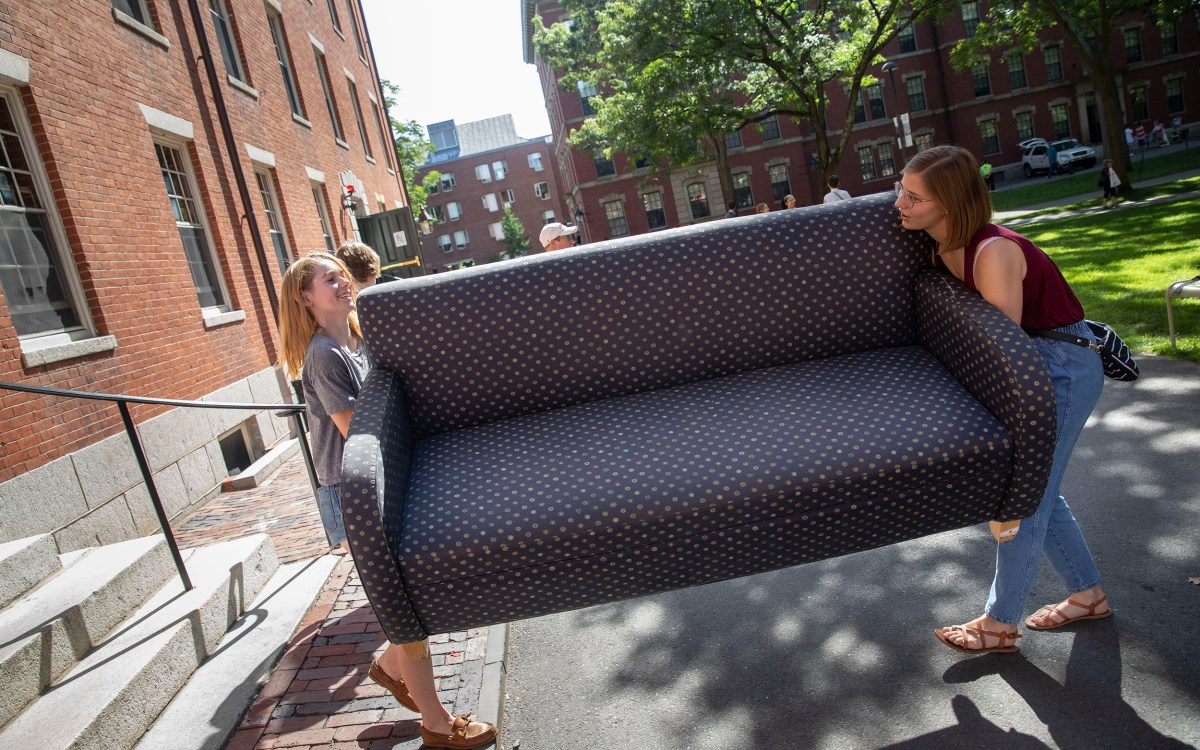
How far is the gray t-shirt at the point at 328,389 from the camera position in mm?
3164

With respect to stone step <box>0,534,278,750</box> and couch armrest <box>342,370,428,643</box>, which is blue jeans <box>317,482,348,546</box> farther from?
couch armrest <box>342,370,428,643</box>

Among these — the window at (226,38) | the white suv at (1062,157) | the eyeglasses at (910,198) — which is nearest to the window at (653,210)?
the white suv at (1062,157)

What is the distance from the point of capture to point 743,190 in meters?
47.3

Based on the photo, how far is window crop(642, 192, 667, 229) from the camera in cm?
4778

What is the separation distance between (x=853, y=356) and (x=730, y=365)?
1.52ft

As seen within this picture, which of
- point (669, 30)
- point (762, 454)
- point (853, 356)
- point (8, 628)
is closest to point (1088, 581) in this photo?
point (853, 356)

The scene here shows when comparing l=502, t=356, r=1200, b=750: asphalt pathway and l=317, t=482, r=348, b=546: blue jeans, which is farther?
l=317, t=482, r=348, b=546: blue jeans

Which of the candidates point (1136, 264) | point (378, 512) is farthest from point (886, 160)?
point (378, 512)

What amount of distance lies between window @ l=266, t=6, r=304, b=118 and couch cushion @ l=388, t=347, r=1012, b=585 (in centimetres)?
1496

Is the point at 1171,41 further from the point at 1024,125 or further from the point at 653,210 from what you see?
the point at 653,210

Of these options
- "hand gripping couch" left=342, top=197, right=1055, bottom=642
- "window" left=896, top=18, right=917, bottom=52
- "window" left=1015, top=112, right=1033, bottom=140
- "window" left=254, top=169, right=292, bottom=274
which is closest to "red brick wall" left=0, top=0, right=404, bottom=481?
"window" left=254, top=169, right=292, bottom=274

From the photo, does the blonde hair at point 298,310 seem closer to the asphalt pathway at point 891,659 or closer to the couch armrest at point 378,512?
the couch armrest at point 378,512

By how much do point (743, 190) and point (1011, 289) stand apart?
46840 mm

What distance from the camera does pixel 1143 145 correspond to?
38750 millimetres
